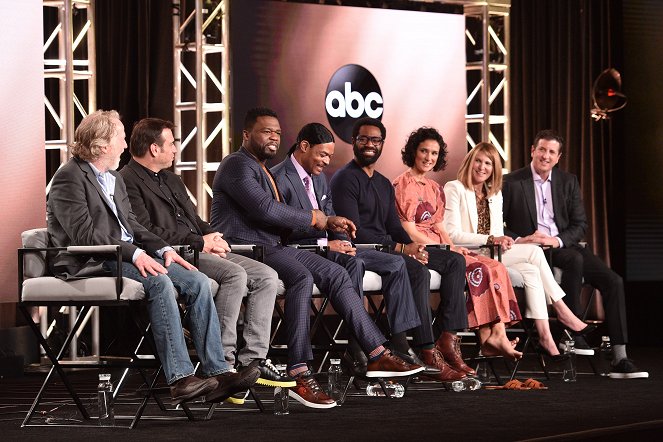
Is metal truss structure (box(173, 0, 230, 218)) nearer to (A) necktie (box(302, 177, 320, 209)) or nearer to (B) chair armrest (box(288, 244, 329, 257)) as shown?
(A) necktie (box(302, 177, 320, 209))

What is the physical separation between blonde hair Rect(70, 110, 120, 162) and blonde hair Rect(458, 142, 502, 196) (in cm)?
245

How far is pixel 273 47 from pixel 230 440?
4377 mm

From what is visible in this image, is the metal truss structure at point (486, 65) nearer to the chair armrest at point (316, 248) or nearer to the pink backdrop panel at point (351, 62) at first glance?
the pink backdrop panel at point (351, 62)

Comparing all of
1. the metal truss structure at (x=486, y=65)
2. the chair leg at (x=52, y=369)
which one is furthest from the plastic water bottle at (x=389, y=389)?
the metal truss structure at (x=486, y=65)

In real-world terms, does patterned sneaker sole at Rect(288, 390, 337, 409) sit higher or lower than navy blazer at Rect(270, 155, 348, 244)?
lower

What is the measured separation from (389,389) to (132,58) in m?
3.98

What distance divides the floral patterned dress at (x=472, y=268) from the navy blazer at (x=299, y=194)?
68 centimetres

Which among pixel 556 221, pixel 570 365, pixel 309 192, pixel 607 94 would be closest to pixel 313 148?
pixel 309 192

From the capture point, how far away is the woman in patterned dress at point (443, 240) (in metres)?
6.45

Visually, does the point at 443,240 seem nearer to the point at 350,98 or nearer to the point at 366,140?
the point at 366,140

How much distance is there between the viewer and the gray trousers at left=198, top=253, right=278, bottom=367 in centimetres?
507

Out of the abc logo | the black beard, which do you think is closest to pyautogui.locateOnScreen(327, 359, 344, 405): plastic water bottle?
the black beard

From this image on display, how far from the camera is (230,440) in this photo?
14.1ft

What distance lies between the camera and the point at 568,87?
1009 centimetres
